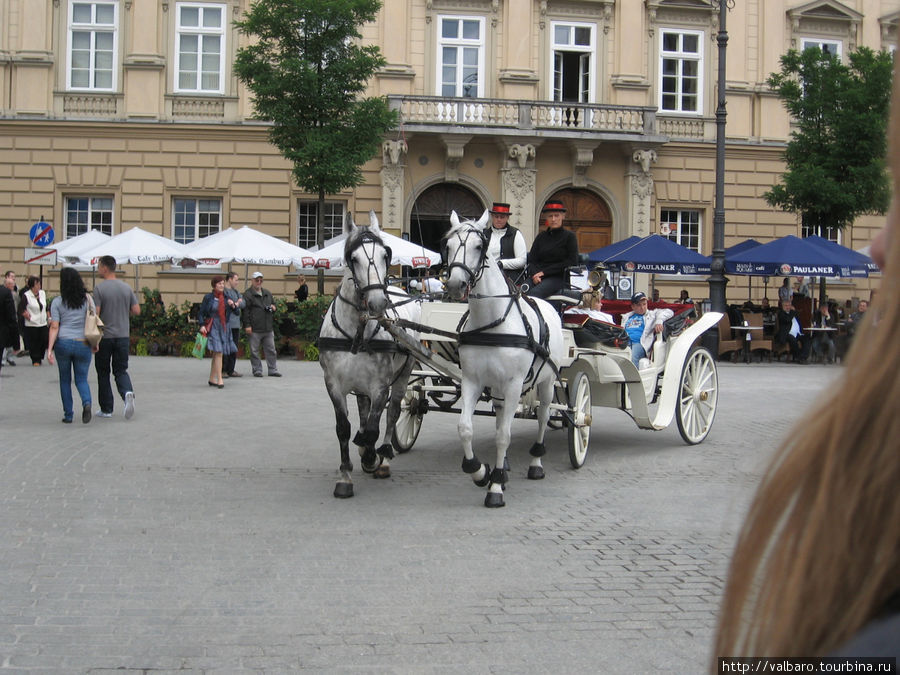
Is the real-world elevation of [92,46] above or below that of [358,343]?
above

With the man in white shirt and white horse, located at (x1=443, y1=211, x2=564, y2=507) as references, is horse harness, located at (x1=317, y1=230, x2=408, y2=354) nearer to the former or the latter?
white horse, located at (x1=443, y1=211, x2=564, y2=507)

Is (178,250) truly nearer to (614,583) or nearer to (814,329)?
(814,329)

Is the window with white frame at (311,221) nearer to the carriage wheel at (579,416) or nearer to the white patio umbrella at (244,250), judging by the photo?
the white patio umbrella at (244,250)

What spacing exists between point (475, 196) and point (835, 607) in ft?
99.2

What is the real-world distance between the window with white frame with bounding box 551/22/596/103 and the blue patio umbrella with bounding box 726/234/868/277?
9551 mm

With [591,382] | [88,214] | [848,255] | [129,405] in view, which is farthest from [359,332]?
[88,214]

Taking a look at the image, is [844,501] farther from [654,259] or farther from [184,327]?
[184,327]

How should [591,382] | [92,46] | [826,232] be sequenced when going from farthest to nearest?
[826,232]
[92,46]
[591,382]

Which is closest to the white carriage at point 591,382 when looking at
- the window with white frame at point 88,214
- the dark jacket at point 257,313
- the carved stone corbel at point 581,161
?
the dark jacket at point 257,313

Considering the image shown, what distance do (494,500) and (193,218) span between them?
960 inches

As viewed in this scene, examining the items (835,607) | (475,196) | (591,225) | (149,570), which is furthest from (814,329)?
(835,607)

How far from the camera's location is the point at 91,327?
12367 mm

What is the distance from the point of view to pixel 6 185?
1148 inches

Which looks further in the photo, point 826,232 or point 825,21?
point 825,21
